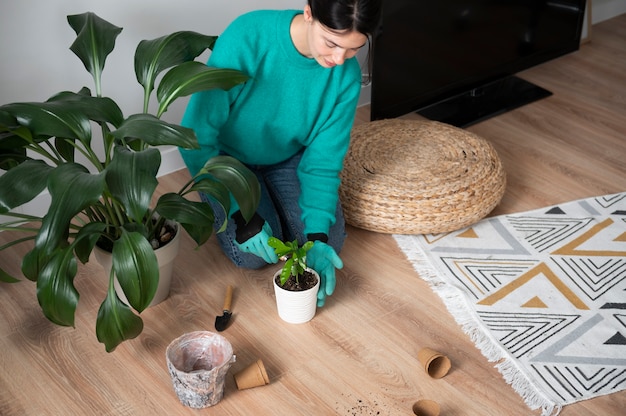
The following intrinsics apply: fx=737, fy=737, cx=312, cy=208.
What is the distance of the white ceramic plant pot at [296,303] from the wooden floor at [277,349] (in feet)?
0.09

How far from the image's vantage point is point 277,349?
1831 millimetres

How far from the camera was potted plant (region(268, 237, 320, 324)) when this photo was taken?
5.75 feet

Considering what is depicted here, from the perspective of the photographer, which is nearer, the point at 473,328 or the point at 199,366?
the point at 199,366

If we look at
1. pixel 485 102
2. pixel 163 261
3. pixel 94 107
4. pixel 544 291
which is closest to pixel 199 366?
pixel 163 261

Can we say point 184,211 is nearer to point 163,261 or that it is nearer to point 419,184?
point 163,261

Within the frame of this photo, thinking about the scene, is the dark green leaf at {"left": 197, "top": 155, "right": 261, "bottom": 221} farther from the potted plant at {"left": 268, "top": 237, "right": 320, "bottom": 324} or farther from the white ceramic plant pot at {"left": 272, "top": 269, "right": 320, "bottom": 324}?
the white ceramic plant pot at {"left": 272, "top": 269, "right": 320, "bottom": 324}

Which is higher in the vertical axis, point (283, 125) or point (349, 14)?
point (349, 14)

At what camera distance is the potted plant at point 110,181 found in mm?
1449

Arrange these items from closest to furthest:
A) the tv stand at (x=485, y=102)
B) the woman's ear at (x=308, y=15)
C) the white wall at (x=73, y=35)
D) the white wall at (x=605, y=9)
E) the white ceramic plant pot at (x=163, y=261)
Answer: the woman's ear at (x=308, y=15) < the white ceramic plant pot at (x=163, y=261) < the white wall at (x=73, y=35) < the tv stand at (x=485, y=102) < the white wall at (x=605, y=9)

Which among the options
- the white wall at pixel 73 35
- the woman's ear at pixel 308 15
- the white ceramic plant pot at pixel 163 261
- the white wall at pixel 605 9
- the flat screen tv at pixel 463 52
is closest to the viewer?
the woman's ear at pixel 308 15

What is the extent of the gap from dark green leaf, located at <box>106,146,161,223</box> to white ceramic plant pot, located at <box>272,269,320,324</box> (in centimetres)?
51

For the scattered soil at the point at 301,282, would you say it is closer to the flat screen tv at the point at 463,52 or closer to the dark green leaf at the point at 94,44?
the dark green leaf at the point at 94,44

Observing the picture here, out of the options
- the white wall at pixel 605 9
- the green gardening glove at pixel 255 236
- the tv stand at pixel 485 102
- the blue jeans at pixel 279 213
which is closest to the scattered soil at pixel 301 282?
the green gardening glove at pixel 255 236

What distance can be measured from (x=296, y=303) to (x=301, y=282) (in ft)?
0.18
